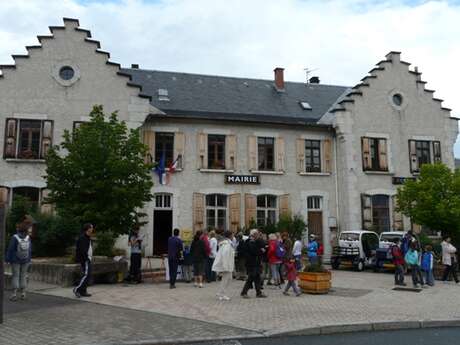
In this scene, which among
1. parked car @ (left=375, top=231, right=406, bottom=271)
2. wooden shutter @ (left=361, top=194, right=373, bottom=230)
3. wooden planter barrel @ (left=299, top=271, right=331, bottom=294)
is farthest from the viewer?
wooden shutter @ (left=361, top=194, right=373, bottom=230)

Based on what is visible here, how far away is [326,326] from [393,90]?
20057 mm

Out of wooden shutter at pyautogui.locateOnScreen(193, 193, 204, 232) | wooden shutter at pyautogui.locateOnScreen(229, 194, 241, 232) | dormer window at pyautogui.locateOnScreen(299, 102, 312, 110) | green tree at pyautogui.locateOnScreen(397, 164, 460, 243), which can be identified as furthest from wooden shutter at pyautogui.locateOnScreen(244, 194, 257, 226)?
green tree at pyautogui.locateOnScreen(397, 164, 460, 243)

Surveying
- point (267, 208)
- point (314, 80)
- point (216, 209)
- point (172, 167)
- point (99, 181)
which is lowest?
point (216, 209)

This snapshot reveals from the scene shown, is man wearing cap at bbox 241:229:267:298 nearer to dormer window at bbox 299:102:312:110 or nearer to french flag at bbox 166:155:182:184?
french flag at bbox 166:155:182:184

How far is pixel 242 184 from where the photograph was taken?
23.0 m

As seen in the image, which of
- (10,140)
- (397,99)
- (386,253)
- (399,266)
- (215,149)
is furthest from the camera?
(397,99)

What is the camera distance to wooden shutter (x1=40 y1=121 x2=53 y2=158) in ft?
68.0

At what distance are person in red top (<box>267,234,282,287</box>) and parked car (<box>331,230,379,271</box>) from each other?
22.2 ft

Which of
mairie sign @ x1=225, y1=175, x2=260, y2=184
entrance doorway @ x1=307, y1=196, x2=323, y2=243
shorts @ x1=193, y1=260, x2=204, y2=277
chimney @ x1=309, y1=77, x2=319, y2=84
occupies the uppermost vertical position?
chimney @ x1=309, y1=77, x2=319, y2=84

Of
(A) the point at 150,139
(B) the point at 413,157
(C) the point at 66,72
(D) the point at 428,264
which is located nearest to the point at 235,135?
(A) the point at 150,139

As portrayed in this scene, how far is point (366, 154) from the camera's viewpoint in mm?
24125

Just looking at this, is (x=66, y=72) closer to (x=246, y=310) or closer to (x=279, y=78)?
(x=279, y=78)

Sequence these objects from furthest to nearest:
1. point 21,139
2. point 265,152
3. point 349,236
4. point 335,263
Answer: point 265,152 < point 21,139 < point 349,236 < point 335,263

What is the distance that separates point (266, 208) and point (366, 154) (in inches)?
Answer: 238
